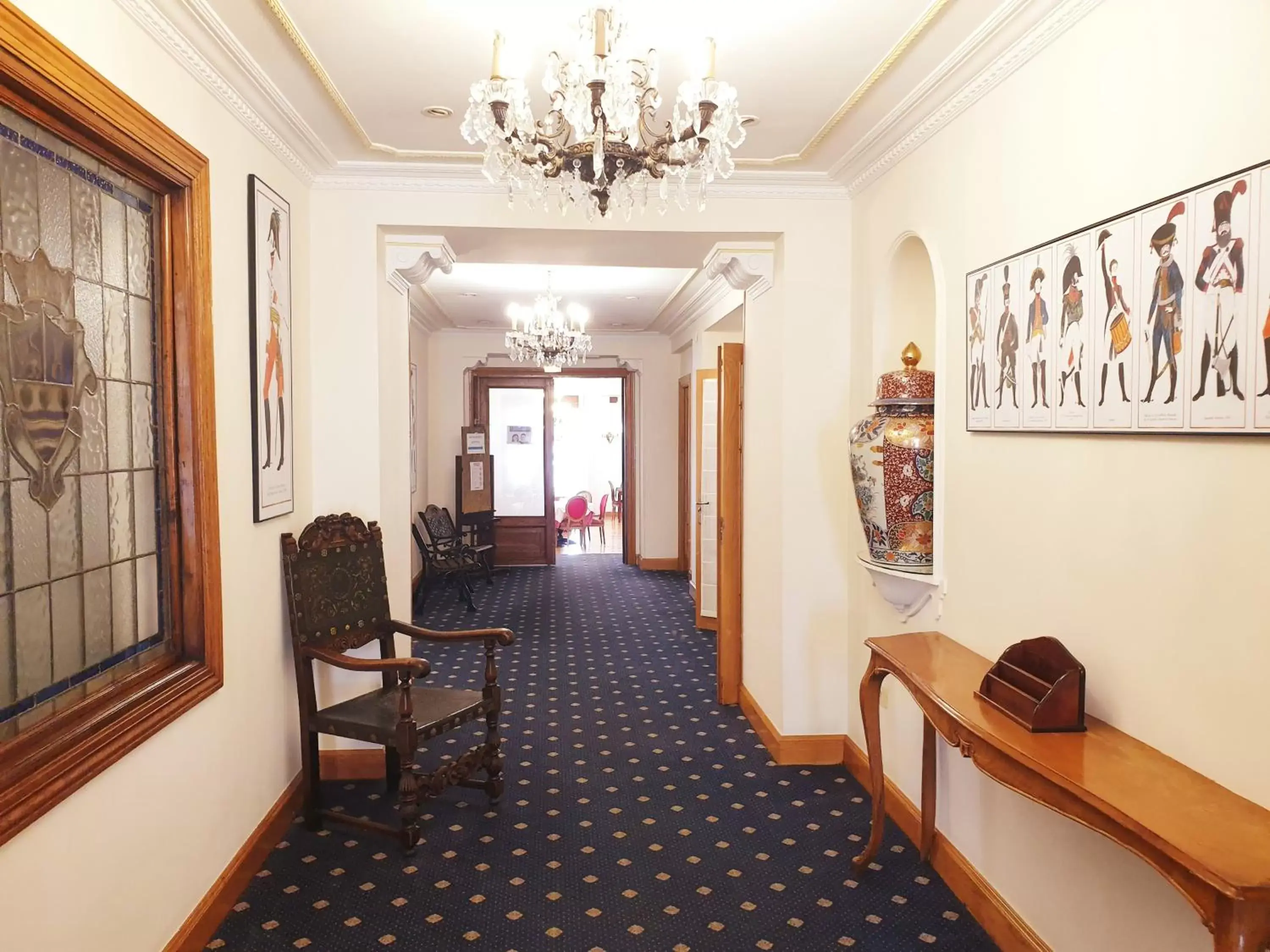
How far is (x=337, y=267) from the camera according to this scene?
3840 mm

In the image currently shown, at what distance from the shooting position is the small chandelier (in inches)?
288

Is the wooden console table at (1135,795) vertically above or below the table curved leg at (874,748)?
above

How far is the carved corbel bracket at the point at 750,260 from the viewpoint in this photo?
426cm

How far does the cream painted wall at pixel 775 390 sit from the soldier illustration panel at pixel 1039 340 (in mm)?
1527

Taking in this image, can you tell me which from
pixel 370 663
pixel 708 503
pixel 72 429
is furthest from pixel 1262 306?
pixel 708 503

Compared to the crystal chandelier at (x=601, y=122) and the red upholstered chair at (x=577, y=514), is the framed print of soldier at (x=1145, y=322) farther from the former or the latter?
the red upholstered chair at (x=577, y=514)

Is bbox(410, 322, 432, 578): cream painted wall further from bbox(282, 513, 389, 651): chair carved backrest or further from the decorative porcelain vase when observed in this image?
the decorative porcelain vase

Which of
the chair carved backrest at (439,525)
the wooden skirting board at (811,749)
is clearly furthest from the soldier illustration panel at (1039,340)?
the chair carved backrest at (439,525)

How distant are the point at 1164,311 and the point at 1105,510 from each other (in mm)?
533

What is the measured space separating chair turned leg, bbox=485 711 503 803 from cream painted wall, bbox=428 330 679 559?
630 centimetres

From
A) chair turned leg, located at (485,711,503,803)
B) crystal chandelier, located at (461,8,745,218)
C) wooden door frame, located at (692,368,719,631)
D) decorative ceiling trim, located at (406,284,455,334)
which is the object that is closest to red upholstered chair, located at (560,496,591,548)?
decorative ceiling trim, located at (406,284,455,334)

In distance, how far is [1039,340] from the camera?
8.06ft

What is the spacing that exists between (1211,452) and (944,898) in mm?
1882

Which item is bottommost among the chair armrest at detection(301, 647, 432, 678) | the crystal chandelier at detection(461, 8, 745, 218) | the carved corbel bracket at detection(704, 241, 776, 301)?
the chair armrest at detection(301, 647, 432, 678)
